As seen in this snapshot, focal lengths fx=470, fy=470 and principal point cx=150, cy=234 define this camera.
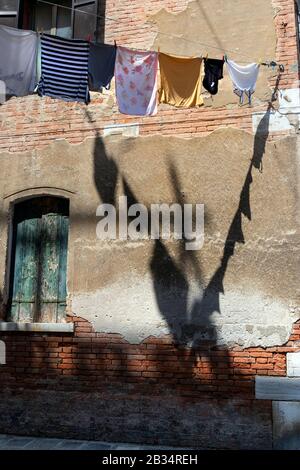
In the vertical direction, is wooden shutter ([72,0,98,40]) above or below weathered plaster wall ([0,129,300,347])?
above

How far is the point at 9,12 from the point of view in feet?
22.6

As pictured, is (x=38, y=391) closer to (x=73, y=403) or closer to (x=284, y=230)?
(x=73, y=403)

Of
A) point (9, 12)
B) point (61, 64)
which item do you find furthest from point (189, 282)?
point (9, 12)

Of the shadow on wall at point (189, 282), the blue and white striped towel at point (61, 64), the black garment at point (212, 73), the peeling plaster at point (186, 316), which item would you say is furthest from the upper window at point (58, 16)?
the peeling plaster at point (186, 316)

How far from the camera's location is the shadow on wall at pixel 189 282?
18.3 feet

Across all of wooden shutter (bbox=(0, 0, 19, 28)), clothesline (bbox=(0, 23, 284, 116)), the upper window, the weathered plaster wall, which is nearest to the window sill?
the weathered plaster wall

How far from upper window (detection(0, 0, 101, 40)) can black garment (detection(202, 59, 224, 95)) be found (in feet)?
6.62

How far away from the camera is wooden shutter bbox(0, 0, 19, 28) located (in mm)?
6855

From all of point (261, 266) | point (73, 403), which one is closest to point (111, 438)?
point (73, 403)

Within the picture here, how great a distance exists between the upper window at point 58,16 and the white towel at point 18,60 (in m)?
1.40

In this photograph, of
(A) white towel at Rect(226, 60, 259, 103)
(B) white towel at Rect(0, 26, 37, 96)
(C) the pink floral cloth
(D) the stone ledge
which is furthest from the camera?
(A) white towel at Rect(226, 60, 259, 103)

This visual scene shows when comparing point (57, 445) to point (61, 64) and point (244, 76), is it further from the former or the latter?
point (244, 76)

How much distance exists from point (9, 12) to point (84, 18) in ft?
3.73

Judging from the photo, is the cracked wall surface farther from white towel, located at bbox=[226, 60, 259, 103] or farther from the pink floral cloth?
the pink floral cloth
